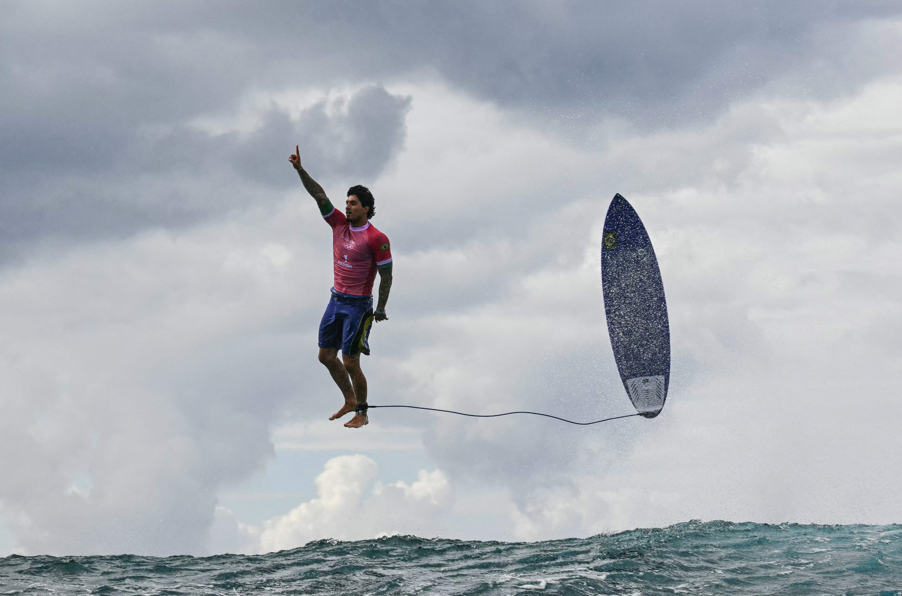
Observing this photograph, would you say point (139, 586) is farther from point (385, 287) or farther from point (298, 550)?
point (385, 287)

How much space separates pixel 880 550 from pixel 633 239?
8685mm

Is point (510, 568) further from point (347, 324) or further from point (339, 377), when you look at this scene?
point (347, 324)

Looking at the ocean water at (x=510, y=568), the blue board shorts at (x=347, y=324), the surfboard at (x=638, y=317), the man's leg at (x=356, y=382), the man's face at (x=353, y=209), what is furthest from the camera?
the surfboard at (x=638, y=317)

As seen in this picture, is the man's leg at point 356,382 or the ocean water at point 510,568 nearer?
the ocean water at point 510,568

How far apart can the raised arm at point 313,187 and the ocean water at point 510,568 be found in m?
6.43

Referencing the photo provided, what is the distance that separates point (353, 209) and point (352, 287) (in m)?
1.41

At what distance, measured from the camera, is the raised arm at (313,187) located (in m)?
13.2

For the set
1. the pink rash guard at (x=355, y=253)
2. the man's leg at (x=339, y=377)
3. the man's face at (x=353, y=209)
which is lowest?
the man's leg at (x=339, y=377)

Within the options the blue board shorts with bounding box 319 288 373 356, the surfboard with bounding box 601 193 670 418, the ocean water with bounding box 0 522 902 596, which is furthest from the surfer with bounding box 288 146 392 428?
the surfboard with bounding box 601 193 670 418

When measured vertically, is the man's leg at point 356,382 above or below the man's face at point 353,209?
below

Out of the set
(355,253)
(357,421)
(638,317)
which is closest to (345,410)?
(357,421)

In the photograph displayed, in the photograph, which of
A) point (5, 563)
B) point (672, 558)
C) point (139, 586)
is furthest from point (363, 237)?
point (5, 563)

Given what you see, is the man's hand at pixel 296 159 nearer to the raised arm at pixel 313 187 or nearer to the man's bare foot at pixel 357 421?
the raised arm at pixel 313 187

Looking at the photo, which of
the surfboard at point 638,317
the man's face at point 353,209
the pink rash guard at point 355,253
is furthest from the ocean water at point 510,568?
the man's face at point 353,209
